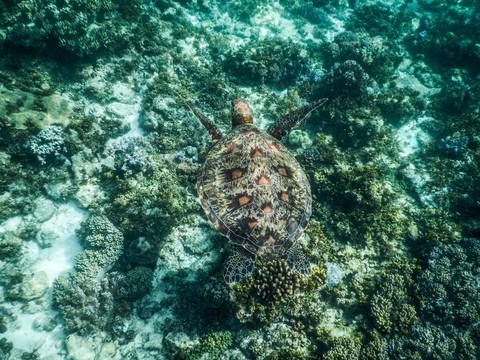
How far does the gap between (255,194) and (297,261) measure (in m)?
1.48

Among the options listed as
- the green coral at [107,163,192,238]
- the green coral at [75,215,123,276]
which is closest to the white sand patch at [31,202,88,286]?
the green coral at [75,215,123,276]

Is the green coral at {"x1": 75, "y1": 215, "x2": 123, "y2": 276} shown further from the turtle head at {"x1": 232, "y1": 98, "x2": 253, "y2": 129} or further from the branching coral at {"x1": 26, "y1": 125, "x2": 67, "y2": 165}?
the turtle head at {"x1": 232, "y1": 98, "x2": 253, "y2": 129}

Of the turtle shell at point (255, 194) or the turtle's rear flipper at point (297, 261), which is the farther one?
the turtle's rear flipper at point (297, 261)

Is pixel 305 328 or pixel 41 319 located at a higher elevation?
pixel 305 328

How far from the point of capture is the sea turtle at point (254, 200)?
3.58 metres

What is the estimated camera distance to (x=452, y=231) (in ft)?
17.9

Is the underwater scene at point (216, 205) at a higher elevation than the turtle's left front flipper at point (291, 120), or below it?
below

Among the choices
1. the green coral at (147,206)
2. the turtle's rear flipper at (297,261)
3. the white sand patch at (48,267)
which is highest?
the turtle's rear flipper at (297,261)

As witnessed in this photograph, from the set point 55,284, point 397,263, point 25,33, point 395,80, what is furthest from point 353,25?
point 55,284

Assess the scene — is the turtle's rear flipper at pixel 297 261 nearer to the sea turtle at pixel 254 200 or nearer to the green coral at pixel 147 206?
the sea turtle at pixel 254 200

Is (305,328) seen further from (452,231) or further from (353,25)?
(353,25)

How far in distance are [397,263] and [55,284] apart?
7627 mm

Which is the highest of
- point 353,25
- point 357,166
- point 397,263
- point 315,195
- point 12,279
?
point 353,25

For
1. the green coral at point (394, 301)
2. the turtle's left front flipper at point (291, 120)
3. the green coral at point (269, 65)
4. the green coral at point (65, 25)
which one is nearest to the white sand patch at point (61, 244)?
the green coral at point (65, 25)
